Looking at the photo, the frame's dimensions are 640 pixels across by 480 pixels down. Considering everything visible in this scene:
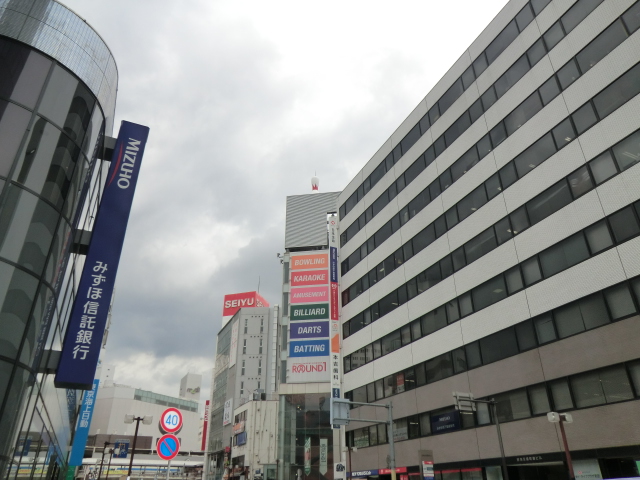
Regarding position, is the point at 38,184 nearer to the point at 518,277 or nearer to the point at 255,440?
the point at 518,277

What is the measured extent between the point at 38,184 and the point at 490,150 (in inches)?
1086

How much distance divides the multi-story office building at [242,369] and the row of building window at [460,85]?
73.3 metres

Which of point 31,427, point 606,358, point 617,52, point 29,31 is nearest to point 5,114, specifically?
point 29,31

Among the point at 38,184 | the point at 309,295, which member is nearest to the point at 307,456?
the point at 309,295

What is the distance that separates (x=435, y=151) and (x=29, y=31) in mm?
30241

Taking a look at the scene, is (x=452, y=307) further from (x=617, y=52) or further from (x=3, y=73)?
(x=3, y=73)

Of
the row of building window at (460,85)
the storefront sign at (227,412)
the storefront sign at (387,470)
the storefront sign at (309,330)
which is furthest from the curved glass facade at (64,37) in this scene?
the storefront sign at (227,412)

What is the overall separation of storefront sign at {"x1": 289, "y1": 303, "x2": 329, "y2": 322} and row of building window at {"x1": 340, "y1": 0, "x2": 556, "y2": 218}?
62.1ft

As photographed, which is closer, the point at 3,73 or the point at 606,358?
A: the point at 3,73

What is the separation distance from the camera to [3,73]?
13984mm

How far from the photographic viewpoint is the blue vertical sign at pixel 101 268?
16.1 metres

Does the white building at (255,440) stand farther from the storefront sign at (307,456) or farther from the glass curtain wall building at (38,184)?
the glass curtain wall building at (38,184)

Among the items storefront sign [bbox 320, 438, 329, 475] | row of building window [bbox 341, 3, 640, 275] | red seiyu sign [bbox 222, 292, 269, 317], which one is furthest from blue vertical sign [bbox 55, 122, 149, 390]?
red seiyu sign [bbox 222, 292, 269, 317]

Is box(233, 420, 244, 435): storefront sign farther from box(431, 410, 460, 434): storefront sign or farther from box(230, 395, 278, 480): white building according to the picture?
box(431, 410, 460, 434): storefront sign
